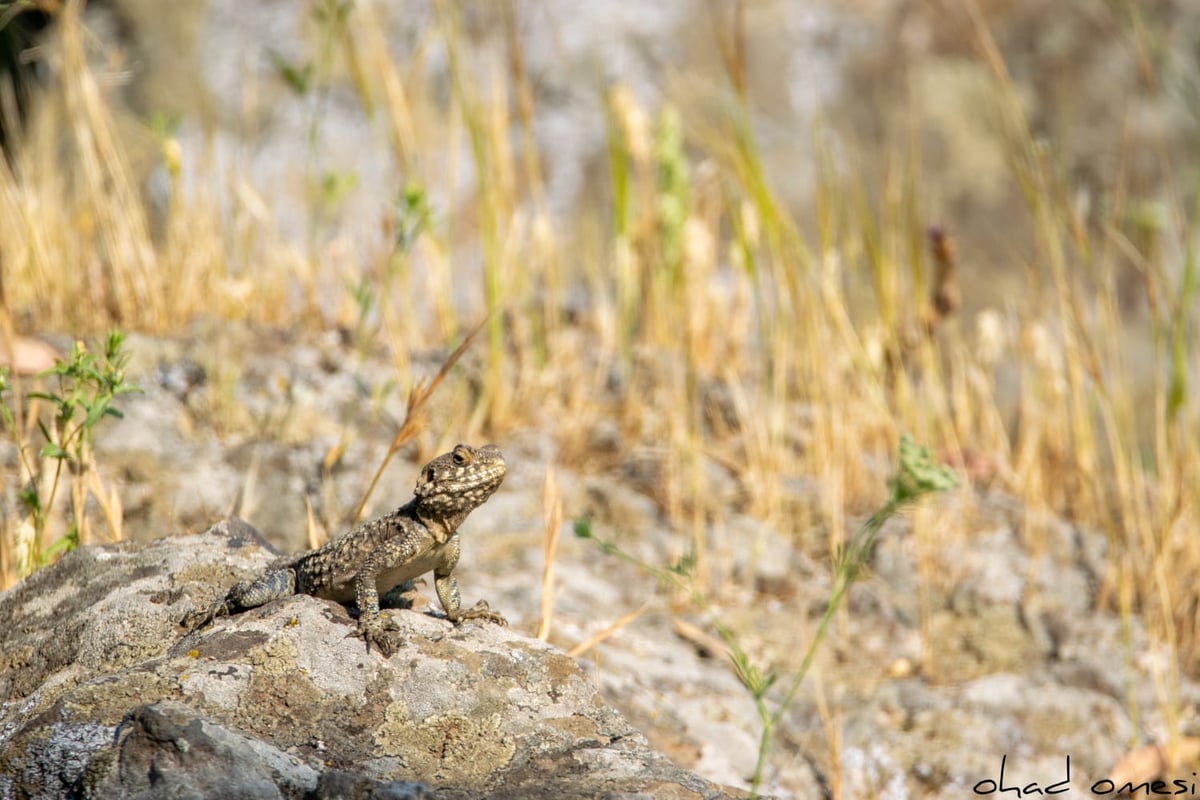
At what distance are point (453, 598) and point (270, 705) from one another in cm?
70

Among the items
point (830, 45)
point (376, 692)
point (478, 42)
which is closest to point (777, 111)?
point (830, 45)

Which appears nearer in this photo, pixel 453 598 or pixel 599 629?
pixel 453 598

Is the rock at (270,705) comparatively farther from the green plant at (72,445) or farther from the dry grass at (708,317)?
the dry grass at (708,317)

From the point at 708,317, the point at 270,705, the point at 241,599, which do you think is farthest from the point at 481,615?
the point at 708,317

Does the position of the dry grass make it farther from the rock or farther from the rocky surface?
the rock

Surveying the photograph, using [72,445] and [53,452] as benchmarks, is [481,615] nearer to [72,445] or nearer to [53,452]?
[53,452]

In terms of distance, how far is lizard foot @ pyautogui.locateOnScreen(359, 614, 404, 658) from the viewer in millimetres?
2420

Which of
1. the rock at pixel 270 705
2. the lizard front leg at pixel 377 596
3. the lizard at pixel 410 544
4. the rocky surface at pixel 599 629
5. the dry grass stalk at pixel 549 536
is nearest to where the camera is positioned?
the rock at pixel 270 705

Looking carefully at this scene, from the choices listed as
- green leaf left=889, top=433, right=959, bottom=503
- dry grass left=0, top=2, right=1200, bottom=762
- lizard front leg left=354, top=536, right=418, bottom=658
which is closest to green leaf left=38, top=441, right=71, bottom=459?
lizard front leg left=354, top=536, right=418, bottom=658

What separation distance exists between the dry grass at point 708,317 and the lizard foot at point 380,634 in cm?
180

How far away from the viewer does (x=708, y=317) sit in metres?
5.46

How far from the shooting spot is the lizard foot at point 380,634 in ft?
7.94

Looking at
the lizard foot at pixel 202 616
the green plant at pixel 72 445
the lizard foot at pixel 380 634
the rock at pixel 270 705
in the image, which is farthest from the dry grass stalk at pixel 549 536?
the green plant at pixel 72 445

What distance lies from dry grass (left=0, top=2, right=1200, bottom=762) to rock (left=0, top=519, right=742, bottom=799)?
1674 millimetres
